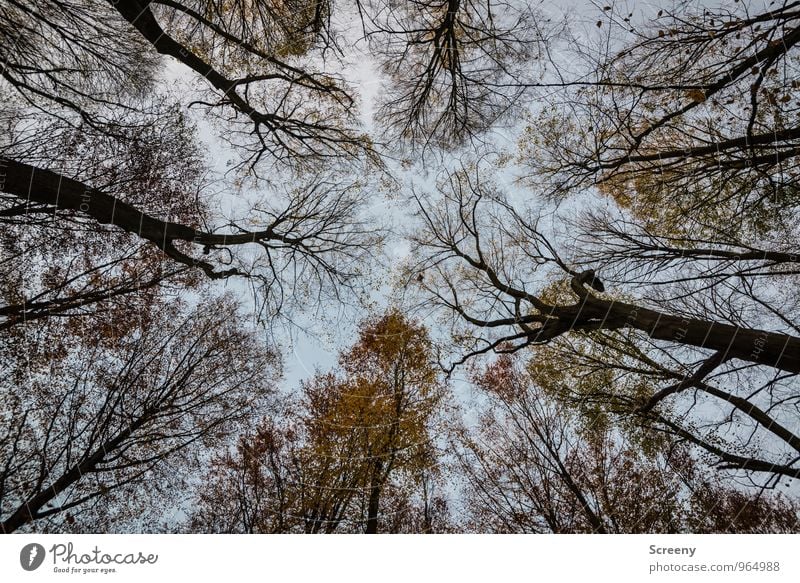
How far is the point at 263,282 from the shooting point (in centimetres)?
488

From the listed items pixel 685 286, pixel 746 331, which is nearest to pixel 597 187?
pixel 685 286

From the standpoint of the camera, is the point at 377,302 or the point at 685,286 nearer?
the point at 685,286

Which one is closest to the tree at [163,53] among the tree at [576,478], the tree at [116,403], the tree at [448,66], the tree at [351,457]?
the tree at [448,66]

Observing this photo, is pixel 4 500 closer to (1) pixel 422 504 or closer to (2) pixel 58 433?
(2) pixel 58 433

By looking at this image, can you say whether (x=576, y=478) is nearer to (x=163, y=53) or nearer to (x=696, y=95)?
(x=696, y=95)

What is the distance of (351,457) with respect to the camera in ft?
14.2

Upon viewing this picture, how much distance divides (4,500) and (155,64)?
5.24 meters

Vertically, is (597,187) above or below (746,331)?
above
